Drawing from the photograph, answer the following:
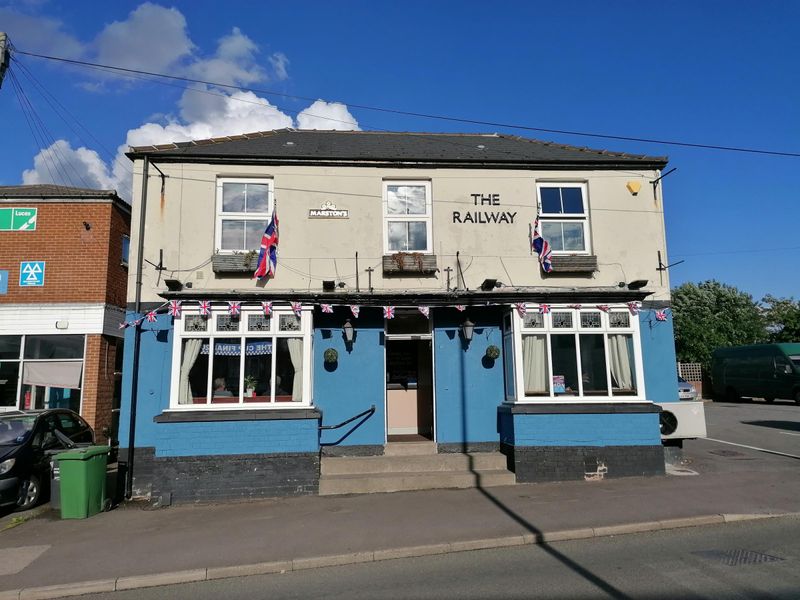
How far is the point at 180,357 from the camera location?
9844 millimetres

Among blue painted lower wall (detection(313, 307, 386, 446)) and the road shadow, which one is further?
the road shadow

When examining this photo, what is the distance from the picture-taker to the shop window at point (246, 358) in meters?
9.91

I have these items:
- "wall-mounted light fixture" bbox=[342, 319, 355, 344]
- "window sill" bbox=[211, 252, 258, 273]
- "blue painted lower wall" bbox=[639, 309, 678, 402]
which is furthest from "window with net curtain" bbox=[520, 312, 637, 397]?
"window sill" bbox=[211, 252, 258, 273]

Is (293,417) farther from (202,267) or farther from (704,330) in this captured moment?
(704,330)

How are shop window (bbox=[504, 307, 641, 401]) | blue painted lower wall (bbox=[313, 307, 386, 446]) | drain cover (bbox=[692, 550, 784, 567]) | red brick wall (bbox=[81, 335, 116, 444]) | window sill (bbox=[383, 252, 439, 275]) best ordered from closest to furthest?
drain cover (bbox=[692, 550, 784, 567]), blue painted lower wall (bbox=[313, 307, 386, 446]), shop window (bbox=[504, 307, 641, 401]), window sill (bbox=[383, 252, 439, 275]), red brick wall (bbox=[81, 335, 116, 444])

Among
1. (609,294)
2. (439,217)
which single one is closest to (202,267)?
(439,217)

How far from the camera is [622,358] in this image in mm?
10555

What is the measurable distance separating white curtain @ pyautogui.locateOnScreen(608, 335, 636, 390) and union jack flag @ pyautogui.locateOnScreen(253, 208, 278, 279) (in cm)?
656

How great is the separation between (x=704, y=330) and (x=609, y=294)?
29.7 metres

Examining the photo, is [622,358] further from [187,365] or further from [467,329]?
[187,365]

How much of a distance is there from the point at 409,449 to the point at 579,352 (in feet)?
12.1

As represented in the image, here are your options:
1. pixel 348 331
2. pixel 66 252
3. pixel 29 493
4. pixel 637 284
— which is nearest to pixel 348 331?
pixel 348 331

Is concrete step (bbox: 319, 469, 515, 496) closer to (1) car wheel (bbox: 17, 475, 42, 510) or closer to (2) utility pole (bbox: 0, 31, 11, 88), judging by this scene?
(1) car wheel (bbox: 17, 475, 42, 510)

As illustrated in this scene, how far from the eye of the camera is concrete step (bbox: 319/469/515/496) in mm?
9375
